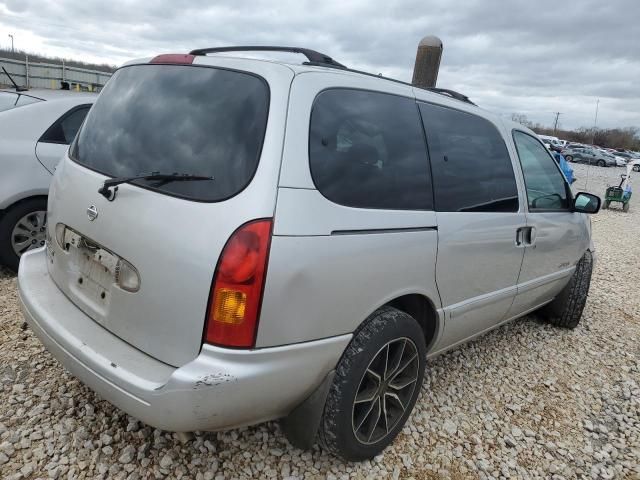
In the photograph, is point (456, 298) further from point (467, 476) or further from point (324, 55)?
point (324, 55)

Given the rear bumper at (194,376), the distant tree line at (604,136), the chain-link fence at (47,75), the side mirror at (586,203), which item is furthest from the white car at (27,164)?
the distant tree line at (604,136)

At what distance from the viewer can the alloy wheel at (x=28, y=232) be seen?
3.88m

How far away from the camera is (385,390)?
229 centimetres

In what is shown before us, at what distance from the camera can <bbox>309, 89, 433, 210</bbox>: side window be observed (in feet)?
6.21

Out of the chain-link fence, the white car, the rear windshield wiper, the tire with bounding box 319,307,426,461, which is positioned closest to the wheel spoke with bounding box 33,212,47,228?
the white car

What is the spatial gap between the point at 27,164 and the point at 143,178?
262cm

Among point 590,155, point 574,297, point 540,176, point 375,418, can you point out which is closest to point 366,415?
point 375,418

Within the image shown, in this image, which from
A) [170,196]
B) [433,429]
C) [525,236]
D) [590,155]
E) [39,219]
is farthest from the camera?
[590,155]

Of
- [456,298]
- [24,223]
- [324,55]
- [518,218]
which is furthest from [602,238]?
[24,223]

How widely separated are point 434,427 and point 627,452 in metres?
1.11

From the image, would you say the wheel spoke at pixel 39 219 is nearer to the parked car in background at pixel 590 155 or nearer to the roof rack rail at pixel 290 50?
the roof rack rail at pixel 290 50

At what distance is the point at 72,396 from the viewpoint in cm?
250

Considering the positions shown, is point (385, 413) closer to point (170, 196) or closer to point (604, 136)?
point (170, 196)

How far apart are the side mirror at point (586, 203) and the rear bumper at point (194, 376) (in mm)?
2586
